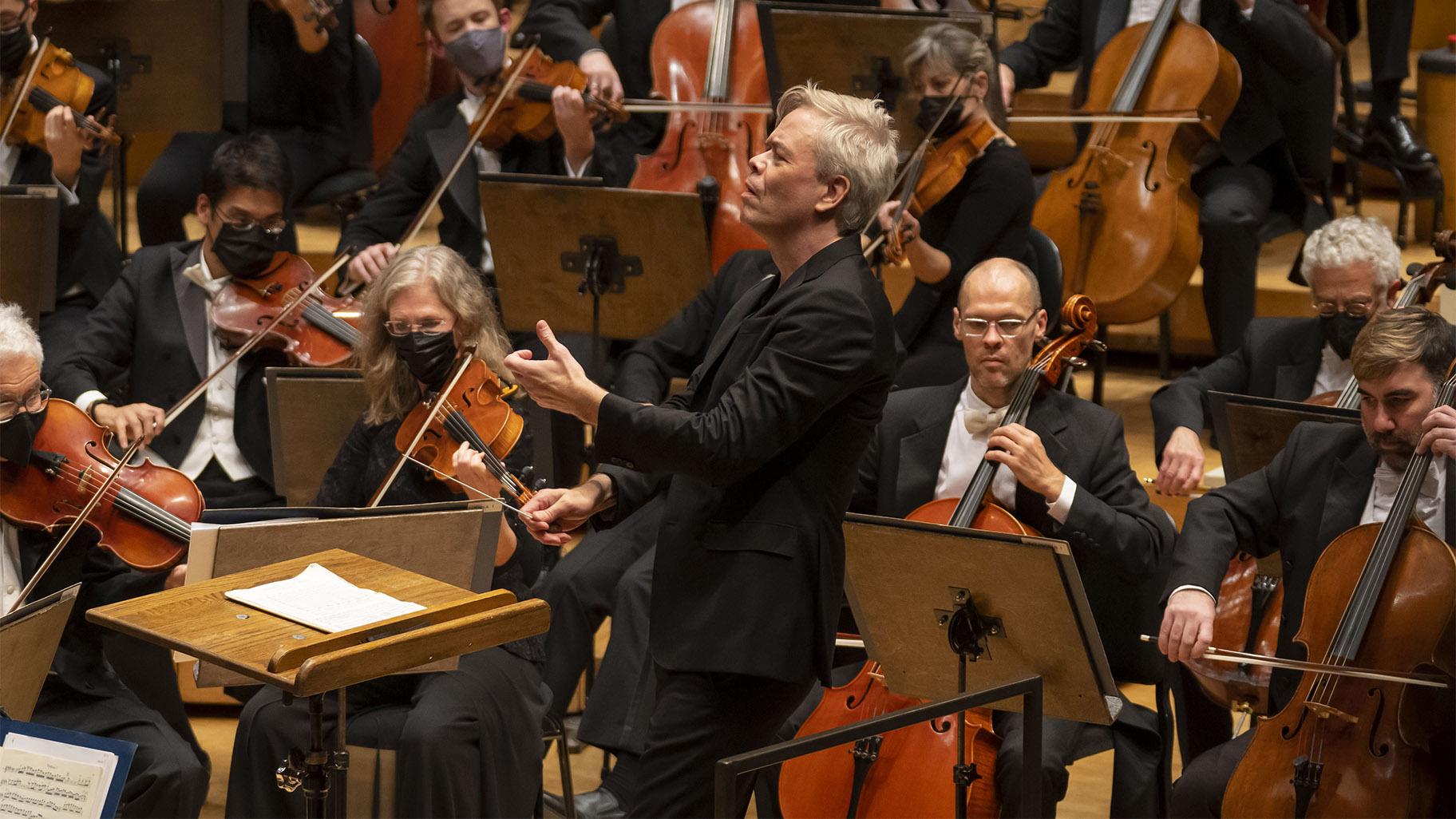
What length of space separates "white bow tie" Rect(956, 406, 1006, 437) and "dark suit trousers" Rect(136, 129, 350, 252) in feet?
6.42

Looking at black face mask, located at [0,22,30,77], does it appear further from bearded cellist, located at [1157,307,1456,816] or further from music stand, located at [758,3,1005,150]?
bearded cellist, located at [1157,307,1456,816]

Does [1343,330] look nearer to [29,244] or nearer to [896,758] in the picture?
[896,758]

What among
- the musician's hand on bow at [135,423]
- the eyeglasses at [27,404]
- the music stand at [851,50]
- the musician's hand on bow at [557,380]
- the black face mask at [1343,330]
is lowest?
the musician's hand on bow at [135,423]

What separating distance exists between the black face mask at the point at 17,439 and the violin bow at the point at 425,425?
517 millimetres

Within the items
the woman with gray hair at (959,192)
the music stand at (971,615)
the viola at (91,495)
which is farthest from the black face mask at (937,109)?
the viola at (91,495)

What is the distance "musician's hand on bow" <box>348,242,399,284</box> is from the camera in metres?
3.56

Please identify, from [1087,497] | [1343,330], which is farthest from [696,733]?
[1343,330]

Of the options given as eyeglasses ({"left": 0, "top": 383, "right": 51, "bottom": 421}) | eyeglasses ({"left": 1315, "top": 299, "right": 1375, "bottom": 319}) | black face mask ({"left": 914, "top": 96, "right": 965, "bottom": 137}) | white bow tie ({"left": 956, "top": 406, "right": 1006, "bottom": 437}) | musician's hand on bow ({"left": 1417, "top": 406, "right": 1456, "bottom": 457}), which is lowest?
eyeglasses ({"left": 0, "top": 383, "right": 51, "bottom": 421})

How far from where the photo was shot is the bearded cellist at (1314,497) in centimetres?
252

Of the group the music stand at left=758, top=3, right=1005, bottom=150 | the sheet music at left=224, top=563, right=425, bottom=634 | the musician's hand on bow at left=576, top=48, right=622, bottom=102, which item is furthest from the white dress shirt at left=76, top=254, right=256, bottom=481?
the sheet music at left=224, top=563, right=425, bottom=634

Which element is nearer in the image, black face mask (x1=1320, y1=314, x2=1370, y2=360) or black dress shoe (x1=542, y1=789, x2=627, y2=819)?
black dress shoe (x1=542, y1=789, x2=627, y2=819)

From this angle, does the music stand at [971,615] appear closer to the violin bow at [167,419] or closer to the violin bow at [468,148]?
the violin bow at [167,419]

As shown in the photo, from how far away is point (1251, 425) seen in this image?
2879 millimetres

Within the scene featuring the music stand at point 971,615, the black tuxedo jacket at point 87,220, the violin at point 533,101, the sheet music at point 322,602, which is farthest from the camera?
the violin at point 533,101
